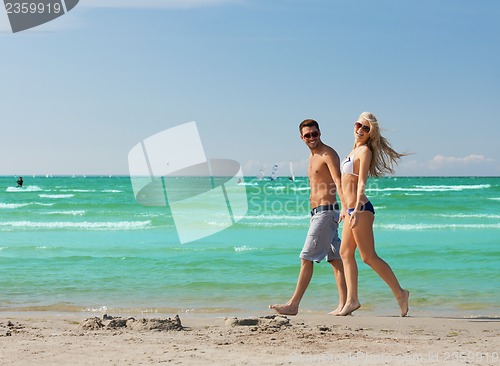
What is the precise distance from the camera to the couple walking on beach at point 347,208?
6082mm

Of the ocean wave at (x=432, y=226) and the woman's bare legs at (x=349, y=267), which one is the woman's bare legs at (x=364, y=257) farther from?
the ocean wave at (x=432, y=226)

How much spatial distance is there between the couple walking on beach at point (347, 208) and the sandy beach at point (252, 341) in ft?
1.17

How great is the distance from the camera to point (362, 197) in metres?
5.98

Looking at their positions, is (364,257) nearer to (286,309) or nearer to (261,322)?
(286,309)

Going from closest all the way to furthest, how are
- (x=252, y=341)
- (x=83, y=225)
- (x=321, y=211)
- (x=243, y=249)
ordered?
(x=252, y=341) < (x=321, y=211) < (x=243, y=249) < (x=83, y=225)

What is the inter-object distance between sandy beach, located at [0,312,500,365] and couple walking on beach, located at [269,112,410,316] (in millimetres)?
355

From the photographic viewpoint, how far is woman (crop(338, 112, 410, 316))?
19.9 ft

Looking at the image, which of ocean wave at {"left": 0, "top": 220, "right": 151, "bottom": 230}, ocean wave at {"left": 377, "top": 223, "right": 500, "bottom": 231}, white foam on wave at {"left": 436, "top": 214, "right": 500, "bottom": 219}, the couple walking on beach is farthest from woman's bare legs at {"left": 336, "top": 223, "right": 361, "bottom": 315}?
white foam on wave at {"left": 436, "top": 214, "right": 500, "bottom": 219}

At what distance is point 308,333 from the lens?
529 cm

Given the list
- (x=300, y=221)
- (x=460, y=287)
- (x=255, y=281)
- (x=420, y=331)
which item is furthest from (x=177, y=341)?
(x=300, y=221)

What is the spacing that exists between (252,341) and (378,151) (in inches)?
87.5

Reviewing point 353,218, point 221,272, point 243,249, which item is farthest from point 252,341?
point 243,249

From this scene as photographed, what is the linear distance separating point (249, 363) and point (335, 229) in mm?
2442

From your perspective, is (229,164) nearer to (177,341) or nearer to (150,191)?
(177,341)
